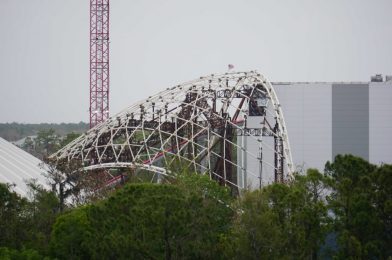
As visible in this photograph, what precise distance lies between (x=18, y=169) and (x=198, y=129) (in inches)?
411

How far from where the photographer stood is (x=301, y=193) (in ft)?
77.3

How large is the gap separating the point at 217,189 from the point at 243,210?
4300 mm

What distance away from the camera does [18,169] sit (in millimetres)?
37344

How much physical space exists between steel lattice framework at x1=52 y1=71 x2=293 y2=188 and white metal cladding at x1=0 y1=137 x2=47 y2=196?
205 centimetres

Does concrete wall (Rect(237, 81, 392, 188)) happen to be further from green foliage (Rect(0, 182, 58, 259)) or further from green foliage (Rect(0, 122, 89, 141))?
green foliage (Rect(0, 122, 89, 141))

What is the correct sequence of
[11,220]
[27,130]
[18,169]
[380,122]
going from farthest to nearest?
1. [27,130]
2. [380,122]
3. [18,169]
4. [11,220]

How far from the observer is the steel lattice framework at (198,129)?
37250 mm

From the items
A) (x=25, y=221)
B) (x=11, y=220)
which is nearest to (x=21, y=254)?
(x=11, y=220)

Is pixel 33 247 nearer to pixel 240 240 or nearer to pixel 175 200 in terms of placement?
pixel 175 200

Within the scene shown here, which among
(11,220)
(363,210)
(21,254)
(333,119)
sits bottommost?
(21,254)

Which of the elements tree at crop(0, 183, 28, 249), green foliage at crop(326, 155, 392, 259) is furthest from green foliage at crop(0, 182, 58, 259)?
green foliage at crop(326, 155, 392, 259)

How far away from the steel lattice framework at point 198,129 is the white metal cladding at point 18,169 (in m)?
2.05

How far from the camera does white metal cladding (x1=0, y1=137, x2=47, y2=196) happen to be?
112 ft

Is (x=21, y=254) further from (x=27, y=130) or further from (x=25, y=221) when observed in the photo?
(x=27, y=130)
